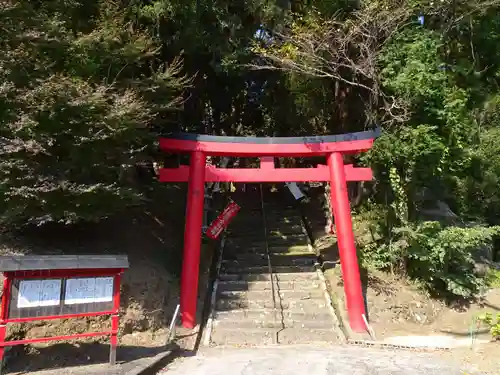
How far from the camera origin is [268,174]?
33.1 feet

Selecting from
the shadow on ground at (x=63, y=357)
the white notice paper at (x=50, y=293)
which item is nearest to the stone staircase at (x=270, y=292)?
the shadow on ground at (x=63, y=357)

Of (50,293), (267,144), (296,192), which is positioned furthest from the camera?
(296,192)

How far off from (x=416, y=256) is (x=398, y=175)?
2.09 meters

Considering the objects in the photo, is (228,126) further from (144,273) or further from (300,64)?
(144,273)

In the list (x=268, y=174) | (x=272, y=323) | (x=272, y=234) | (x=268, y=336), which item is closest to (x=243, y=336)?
(x=268, y=336)

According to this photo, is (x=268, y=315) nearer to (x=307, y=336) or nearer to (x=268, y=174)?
(x=307, y=336)

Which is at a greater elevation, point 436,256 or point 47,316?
point 436,256

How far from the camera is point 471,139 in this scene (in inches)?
508

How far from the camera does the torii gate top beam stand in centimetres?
990

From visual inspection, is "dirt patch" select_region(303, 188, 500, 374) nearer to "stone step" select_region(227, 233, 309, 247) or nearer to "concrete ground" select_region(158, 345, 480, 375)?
"concrete ground" select_region(158, 345, 480, 375)

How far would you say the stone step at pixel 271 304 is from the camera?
10078 mm

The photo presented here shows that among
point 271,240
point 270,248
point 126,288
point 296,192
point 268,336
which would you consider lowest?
point 268,336

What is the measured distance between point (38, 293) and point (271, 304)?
583 centimetres

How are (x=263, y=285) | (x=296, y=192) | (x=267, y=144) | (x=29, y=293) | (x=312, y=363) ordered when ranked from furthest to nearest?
(x=296, y=192)
(x=263, y=285)
(x=267, y=144)
(x=312, y=363)
(x=29, y=293)
